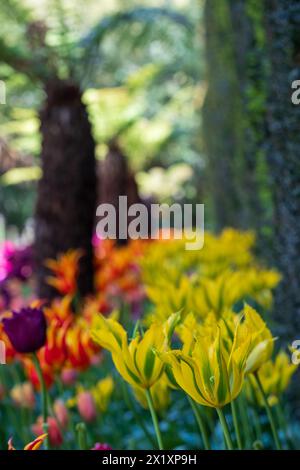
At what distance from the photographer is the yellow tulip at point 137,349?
0.82 meters

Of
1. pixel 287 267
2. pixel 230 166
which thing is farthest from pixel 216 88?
pixel 287 267

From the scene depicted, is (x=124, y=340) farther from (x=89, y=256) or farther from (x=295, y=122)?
(x=89, y=256)

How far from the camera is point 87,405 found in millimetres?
1503

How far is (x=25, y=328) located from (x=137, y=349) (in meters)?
0.31

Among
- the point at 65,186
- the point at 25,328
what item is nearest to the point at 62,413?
the point at 25,328

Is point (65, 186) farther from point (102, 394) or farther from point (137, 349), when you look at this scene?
point (137, 349)

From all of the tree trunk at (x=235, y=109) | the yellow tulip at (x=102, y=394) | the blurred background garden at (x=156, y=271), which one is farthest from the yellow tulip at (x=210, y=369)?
the tree trunk at (x=235, y=109)

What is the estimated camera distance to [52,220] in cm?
328

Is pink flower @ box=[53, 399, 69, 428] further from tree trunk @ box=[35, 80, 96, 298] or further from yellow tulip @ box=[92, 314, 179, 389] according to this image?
tree trunk @ box=[35, 80, 96, 298]

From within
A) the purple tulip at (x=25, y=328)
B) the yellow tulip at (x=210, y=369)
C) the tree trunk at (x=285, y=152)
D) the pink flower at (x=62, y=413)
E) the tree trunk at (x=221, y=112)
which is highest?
the tree trunk at (x=221, y=112)

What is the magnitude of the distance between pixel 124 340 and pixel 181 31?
5.53 m

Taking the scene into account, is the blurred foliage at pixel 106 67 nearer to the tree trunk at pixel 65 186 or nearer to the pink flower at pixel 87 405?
the tree trunk at pixel 65 186

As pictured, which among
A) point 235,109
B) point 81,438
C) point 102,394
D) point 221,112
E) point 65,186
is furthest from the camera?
point 221,112

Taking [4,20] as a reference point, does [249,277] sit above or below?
below
